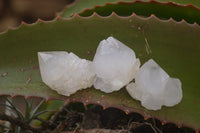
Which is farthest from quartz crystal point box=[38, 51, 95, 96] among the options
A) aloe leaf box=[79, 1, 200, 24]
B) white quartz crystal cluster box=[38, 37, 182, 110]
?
aloe leaf box=[79, 1, 200, 24]

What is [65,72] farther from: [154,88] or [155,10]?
[155,10]

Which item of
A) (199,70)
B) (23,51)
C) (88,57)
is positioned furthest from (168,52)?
(23,51)

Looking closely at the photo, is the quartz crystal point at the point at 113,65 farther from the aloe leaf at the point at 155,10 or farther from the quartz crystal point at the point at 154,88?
the aloe leaf at the point at 155,10

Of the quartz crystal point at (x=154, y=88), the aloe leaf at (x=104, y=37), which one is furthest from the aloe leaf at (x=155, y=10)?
the quartz crystal point at (x=154, y=88)

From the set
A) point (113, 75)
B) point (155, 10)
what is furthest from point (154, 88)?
point (155, 10)

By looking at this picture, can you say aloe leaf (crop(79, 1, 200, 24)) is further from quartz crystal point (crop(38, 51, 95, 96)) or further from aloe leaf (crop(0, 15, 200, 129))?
quartz crystal point (crop(38, 51, 95, 96))

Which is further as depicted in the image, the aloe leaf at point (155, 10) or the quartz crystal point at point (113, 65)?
the aloe leaf at point (155, 10)
